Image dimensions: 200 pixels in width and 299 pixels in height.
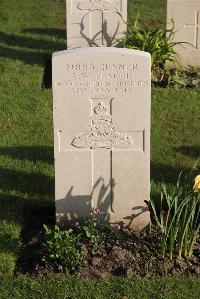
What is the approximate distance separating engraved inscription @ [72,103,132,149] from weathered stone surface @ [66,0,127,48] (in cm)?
435

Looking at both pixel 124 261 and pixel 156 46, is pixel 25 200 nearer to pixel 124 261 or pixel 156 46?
pixel 124 261

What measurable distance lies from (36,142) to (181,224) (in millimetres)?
2665

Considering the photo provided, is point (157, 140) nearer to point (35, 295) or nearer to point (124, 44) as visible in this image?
point (124, 44)

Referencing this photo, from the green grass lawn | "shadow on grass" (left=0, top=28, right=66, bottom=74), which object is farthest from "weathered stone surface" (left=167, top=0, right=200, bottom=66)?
"shadow on grass" (left=0, top=28, right=66, bottom=74)

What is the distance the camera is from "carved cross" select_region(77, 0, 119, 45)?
9195 mm

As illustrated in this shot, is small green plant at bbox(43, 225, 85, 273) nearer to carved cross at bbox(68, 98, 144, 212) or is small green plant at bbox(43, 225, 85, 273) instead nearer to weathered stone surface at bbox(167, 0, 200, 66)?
carved cross at bbox(68, 98, 144, 212)

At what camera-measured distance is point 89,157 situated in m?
5.34

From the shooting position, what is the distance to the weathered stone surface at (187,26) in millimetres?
9164

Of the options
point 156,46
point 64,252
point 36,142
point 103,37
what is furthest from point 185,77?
point 64,252

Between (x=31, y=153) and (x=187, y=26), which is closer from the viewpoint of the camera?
(x=31, y=153)

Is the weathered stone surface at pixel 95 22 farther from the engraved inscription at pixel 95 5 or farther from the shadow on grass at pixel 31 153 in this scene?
the shadow on grass at pixel 31 153

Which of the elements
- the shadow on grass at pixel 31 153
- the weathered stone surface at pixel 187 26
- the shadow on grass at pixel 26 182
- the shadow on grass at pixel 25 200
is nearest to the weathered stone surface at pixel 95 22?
the weathered stone surface at pixel 187 26

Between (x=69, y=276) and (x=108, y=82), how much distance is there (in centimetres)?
149

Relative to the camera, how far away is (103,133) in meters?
5.23
